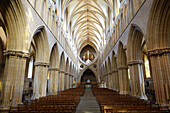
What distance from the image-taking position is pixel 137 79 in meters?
11.3

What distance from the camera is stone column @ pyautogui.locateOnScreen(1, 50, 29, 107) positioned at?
24.1 feet

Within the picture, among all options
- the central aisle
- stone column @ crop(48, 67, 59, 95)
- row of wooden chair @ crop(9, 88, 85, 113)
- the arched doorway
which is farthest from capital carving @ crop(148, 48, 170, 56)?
the arched doorway

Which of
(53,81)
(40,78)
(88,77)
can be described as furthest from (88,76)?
(40,78)

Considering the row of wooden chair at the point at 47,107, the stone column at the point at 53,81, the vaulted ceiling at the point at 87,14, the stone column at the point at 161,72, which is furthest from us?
the vaulted ceiling at the point at 87,14

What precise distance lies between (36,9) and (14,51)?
4.46 m

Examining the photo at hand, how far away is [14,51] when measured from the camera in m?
8.07

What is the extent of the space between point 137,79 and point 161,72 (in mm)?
3969

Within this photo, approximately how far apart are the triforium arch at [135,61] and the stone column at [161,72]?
3454mm

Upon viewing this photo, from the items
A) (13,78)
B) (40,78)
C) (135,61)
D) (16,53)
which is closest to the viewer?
(13,78)

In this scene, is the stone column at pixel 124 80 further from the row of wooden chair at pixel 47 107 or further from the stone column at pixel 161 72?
the row of wooden chair at pixel 47 107

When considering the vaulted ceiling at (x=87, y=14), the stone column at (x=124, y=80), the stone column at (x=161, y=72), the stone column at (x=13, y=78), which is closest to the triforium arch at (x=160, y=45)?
the stone column at (x=161, y=72)

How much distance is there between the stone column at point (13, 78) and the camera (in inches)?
290

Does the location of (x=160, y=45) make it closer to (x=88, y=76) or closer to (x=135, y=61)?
(x=135, y=61)

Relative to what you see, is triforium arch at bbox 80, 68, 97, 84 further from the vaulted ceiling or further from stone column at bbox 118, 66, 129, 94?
stone column at bbox 118, 66, 129, 94
